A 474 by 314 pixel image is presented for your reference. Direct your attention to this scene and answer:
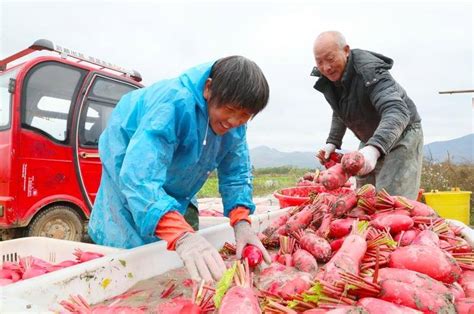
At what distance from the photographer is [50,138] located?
4.82 metres

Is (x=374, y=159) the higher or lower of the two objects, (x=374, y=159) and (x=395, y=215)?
the higher

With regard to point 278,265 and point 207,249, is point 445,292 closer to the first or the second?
point 278,265

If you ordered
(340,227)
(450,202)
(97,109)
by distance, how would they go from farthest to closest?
(450,202)
(97,109)
(340,227)

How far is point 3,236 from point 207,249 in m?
4.09

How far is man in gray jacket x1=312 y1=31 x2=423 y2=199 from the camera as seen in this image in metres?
3.03

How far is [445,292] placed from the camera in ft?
4.70

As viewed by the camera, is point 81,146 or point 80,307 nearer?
point 80,307

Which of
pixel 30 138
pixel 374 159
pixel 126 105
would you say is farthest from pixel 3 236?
pixel 374 159

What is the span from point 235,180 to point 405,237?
109cm

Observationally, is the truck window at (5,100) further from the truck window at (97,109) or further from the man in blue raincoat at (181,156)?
the man in blue raincoat at (181,156)

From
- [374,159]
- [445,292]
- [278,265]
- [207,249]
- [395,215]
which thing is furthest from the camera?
[374,159]

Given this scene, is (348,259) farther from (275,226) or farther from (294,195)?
(294,195)

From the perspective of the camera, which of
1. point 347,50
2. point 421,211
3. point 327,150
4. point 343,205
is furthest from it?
point 327,150

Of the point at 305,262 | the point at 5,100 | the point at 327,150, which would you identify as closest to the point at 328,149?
the point at 327,150
